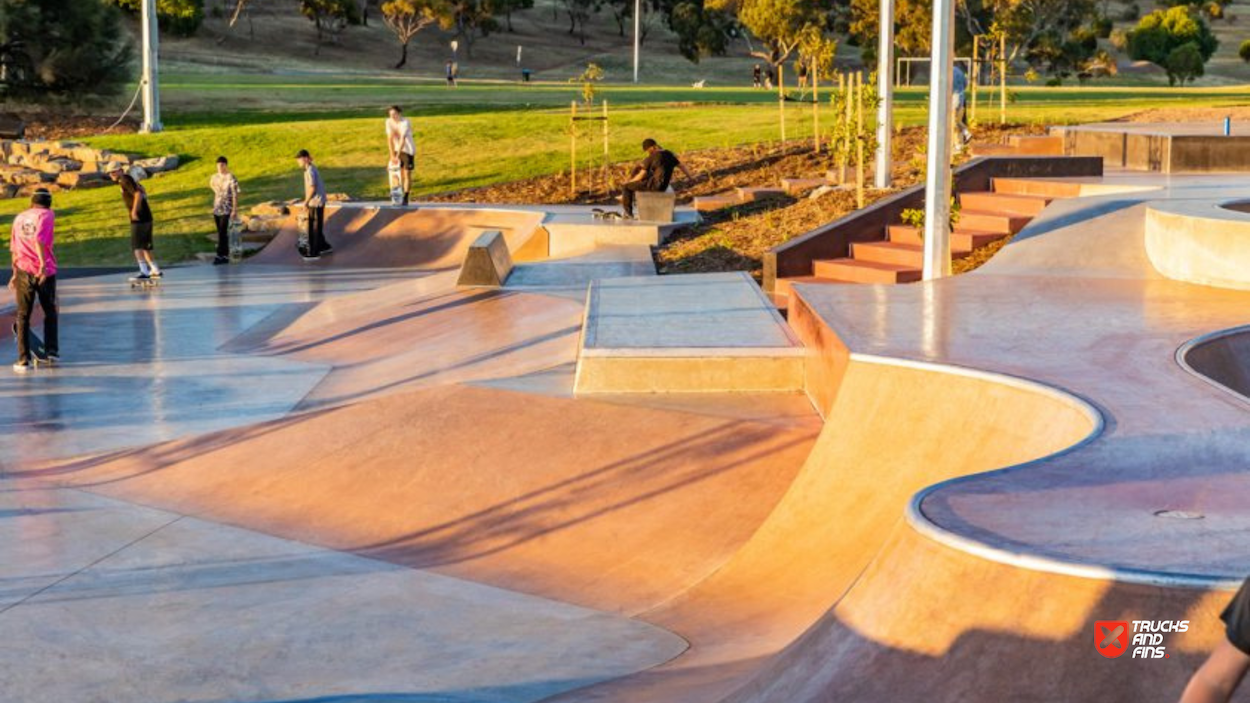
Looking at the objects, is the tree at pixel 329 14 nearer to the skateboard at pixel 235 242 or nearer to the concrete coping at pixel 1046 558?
the skateboard at pixel 235 242

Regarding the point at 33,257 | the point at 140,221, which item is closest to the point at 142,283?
the point at 140,221

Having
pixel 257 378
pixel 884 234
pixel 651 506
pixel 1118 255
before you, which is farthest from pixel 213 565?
pixel 884 234

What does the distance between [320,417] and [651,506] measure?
11.1 feet

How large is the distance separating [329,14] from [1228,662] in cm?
8608

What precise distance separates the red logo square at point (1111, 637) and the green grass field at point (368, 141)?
880 inches

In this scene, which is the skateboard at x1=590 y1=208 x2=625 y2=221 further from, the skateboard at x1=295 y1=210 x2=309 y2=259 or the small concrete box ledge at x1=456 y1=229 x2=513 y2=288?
the skateboard at x1=295 y1=210 x2=309 y2=259

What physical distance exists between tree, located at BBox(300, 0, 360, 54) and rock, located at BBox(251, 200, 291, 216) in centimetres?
5931

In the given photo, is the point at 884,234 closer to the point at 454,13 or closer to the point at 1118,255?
the point at 1118,255

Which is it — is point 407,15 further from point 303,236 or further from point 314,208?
point 314,208

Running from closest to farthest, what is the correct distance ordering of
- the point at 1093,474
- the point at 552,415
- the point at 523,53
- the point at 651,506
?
1. the point at 1093,474
2. the point at 651,506
3. the point at 552,415
4. the point at 523,53

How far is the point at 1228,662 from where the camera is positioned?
12.5 feet


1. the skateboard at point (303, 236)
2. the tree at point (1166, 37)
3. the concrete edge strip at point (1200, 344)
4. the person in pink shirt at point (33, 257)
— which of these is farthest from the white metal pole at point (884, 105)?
the tree at point (1166, 37)

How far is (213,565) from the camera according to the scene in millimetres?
9531

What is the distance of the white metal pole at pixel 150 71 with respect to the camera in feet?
114
